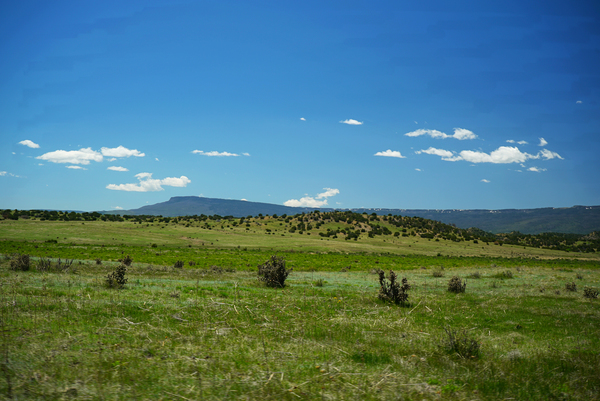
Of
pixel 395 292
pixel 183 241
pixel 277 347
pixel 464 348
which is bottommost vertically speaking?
pixel 183 241

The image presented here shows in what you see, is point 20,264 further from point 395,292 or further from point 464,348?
point 464,348

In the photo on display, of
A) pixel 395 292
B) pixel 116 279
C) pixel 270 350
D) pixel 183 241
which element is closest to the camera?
pixel 270 350

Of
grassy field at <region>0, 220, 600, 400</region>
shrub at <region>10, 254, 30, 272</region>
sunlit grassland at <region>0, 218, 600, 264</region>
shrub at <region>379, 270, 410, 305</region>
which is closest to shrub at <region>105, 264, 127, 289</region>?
grassy field at <region>0, 220, 600, 400</region>

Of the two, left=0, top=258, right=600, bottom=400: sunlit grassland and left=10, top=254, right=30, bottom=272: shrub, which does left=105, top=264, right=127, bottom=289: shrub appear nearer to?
left=0, top=258, right=600, bottom=400: sunlit grassland

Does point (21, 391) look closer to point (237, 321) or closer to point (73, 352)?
point (73, 352)

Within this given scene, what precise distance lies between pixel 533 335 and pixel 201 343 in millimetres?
10199

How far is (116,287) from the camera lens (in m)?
15.3

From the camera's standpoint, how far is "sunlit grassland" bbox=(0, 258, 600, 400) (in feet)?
20.1

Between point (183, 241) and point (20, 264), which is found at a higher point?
point (20, 264)

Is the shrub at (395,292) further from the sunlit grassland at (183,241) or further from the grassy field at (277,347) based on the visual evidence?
the sunlit grassland at (183,241)

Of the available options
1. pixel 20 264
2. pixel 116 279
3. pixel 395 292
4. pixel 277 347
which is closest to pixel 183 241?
pixel 20 264

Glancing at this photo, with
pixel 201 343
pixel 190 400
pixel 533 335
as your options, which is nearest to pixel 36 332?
pixel 201 343

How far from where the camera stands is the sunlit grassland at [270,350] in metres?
6.14

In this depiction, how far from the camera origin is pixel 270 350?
26.8 ft
